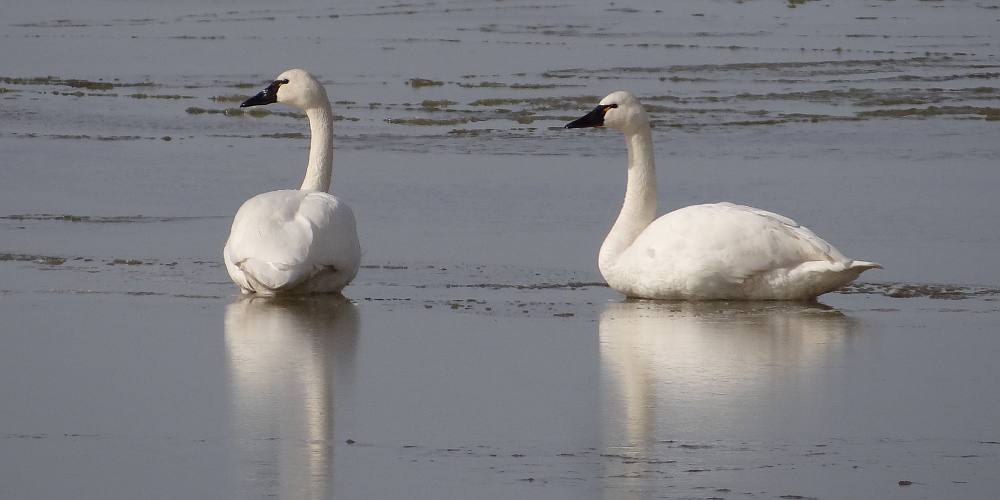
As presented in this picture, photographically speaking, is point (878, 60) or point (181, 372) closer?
point (181, 372)

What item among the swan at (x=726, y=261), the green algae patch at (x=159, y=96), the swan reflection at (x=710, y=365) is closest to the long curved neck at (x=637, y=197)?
the swan at (x=726, y=261)

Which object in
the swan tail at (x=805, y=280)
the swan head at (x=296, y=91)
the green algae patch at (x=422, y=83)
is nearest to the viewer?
the swan tail at (x=805, y=280)

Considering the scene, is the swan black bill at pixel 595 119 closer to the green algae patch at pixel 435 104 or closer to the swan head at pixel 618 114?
the swan head at pixel 618 114

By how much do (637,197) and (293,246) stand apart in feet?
7.73

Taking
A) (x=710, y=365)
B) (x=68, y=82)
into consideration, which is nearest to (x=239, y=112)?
(x=68, y=82)

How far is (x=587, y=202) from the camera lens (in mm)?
12531

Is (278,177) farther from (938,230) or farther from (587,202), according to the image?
(938,230)

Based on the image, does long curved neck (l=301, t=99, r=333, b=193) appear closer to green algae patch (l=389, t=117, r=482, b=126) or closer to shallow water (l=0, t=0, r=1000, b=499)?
shallow water (l=0, t=0, r=1000, b=499)

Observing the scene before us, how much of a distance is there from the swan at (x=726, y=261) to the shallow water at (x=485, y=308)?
0.15 metres

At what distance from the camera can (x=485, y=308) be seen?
29.4 feet

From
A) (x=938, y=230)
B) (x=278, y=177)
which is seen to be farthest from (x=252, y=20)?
(x=938, y=230)

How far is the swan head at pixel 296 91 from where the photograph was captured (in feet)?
37.9

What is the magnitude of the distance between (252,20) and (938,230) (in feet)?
67.2

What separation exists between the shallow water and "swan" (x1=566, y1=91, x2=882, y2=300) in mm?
148
